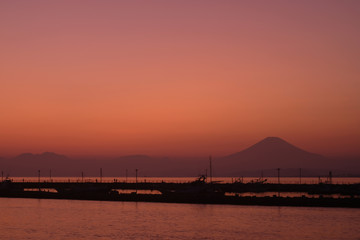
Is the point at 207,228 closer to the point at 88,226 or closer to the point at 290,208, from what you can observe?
the point at 88,226

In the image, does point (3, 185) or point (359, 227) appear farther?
point (3, 185)

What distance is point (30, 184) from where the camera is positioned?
14300cm

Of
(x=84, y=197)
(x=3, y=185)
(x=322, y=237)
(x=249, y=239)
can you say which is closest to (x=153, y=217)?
(x=249, y=239)

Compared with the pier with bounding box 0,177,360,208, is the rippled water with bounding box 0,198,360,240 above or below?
below

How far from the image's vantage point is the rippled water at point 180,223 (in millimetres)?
48250

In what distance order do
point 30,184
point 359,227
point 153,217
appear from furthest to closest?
point 30,184 → point 153,217 → point 359,227

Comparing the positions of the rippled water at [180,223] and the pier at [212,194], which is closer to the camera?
the rippled water at [180,223]

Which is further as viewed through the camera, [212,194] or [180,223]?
[212,194]

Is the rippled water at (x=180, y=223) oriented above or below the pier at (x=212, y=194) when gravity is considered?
below

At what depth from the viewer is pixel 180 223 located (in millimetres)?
56781

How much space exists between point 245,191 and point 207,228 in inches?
2626

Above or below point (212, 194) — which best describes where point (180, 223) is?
below

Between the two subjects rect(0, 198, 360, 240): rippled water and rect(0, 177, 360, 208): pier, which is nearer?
rect(0, 198, 360, 240): rippled water

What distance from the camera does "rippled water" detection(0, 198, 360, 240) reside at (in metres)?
48.2
